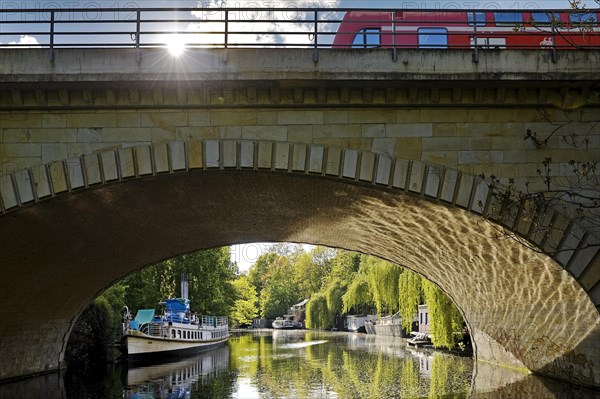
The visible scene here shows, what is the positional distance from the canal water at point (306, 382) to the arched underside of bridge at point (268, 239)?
1024mm

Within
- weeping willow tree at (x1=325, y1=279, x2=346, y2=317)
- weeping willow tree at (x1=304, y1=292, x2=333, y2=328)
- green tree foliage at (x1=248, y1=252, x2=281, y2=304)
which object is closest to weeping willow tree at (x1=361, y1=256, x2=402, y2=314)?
weeping willow tree at (x1=325, y1=279, x2=346, y2=317)

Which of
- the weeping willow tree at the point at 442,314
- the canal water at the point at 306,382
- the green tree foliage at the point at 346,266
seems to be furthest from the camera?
the green tree foliage at the point at 346,266

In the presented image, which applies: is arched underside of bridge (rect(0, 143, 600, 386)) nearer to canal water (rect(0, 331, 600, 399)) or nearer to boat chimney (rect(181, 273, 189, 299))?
canal water (rect(0, 331, 600, 399))

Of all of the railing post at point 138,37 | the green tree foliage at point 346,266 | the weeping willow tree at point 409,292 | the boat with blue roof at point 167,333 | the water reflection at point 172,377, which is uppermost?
the railing post at point 138,37

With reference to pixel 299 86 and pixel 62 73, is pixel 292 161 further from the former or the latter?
pixel 62 73

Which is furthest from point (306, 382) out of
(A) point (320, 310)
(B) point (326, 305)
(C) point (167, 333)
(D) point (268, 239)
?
(A) point (320, 310)

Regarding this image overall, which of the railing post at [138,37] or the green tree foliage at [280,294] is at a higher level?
the railing post at [138,37]

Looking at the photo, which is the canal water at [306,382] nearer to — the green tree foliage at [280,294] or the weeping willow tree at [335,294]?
the weeping willow tree at [335,294]

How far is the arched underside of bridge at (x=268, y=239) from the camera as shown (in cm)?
1366

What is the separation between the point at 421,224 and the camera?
640 inches

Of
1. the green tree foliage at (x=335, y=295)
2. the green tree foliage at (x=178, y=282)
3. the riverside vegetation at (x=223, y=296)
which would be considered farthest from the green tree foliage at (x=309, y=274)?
the green tree foliage at (x=178, y=282)

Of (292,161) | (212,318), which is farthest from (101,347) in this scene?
(292,161)

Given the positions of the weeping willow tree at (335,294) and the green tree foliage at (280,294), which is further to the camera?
the green tree foliage at (280,294)

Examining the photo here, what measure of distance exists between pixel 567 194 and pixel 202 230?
10.9 m
